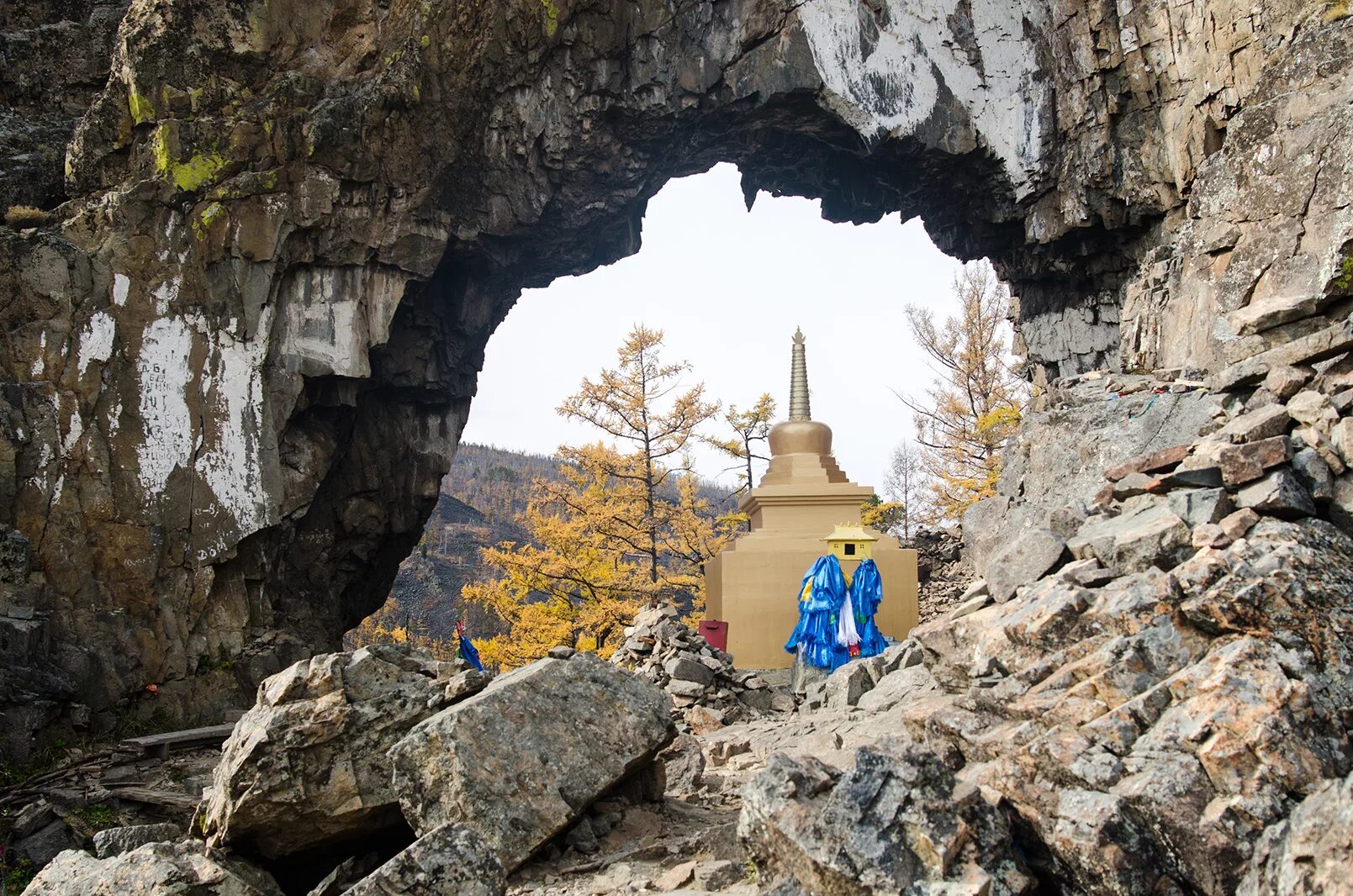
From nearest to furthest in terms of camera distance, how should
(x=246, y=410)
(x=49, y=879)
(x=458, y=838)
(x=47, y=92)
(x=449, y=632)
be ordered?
Result: (x=458, y=838), (x=49, y=879), (x=246, y=410), (x=47, y=92), (x=449, y=632)

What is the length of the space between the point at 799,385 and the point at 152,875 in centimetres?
1426

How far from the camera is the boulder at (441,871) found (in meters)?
3.87

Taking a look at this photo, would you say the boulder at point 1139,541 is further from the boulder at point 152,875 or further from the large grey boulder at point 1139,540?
the boulder at point 152,875

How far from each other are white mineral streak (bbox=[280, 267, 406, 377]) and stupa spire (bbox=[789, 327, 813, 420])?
22.4ft

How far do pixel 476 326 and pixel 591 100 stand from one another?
15.1 feet

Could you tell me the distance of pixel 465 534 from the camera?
187ft

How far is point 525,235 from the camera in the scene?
1722 centimetres

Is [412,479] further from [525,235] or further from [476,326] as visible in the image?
[525,235]

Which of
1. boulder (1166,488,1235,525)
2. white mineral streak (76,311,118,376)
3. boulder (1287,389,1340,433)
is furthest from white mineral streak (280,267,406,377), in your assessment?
boulder (1287,389,1340,433)

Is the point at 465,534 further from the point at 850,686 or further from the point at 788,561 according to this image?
the point at 850,686

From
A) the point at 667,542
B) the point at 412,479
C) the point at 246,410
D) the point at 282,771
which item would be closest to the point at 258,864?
the point at 282,771

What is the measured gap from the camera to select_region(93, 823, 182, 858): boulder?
214 inches

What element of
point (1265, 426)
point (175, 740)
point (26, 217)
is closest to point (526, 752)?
point (1265, 426)

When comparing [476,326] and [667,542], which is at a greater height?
[476,326]
